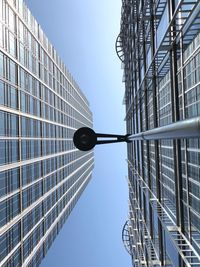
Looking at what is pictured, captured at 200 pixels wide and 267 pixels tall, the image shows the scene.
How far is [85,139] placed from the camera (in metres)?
11.4

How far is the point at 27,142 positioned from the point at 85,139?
4892 cm

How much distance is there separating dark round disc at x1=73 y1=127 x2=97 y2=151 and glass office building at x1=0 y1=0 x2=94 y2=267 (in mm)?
35618

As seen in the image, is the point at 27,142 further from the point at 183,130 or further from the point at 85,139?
the point at 183,130

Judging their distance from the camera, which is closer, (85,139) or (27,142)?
(85,139)

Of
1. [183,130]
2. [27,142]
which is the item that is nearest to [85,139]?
[183,130]

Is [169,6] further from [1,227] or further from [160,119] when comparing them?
[1,227]

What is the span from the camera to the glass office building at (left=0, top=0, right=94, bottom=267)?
4781 centimetres

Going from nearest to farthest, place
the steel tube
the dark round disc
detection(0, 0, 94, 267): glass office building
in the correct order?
the steel tube, the dark round disc, detection(0, 0, 94, 267): glass office building

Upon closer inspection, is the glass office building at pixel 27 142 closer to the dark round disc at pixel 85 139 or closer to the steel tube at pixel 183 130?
the dark round disc at pixel 85 139

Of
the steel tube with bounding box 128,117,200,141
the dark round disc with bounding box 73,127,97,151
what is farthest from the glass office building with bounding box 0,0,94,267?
the steel tube with bounding box 128,117,200,141

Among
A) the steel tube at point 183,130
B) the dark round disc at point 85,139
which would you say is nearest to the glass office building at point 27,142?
the dark round disc at point 85,139

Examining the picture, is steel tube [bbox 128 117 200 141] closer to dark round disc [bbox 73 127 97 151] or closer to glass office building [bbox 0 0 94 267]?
dark round disc [bbox 73 127 97 151]

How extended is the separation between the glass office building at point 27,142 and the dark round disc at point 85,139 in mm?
35618

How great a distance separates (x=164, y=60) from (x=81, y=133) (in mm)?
13734
